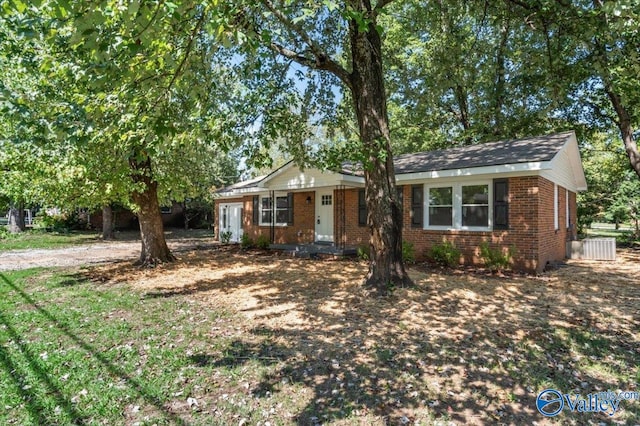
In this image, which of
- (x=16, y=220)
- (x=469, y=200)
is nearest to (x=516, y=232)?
(x=469, y=200)

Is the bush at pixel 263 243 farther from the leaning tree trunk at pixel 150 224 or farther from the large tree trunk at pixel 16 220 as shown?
the large tree trunk at pixel 16 220

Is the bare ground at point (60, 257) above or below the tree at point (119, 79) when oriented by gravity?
below

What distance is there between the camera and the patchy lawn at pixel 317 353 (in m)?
3.30

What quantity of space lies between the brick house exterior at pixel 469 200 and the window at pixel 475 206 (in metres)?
0.03

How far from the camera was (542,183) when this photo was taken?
9.73 metres

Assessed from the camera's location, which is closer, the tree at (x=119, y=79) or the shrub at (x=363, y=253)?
the tree at (x=119, y=79)

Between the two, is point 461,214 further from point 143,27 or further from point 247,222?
point 247,222

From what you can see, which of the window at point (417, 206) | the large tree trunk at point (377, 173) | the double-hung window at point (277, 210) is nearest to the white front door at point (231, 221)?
the double-hung window at point (277, 210)

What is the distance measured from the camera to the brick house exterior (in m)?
9.44

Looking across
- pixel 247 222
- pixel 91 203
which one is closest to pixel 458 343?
pixel 91 203

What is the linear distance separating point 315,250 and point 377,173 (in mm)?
6995

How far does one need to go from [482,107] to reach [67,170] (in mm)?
17026

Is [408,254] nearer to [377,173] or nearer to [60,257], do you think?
[377,173]

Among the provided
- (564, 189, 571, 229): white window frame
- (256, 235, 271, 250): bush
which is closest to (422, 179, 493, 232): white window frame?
(564, 189, 571, 229): white window frame
